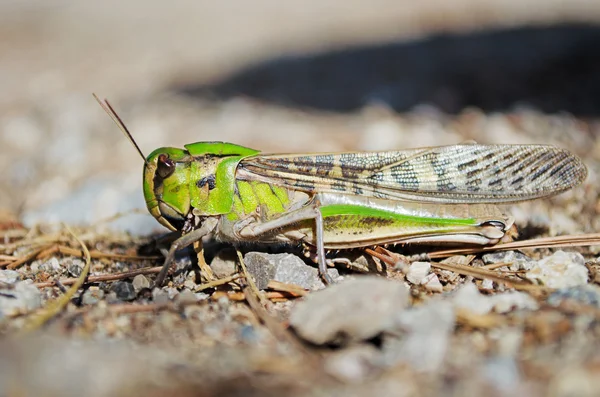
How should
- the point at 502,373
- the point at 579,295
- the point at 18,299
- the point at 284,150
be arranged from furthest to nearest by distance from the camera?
the point at 284,150
the point at 18,299
the point at 579,295
the point at 502,373

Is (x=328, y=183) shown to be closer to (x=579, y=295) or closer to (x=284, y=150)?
(x=579, y=295)

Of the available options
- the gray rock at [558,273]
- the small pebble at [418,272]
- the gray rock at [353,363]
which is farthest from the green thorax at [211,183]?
the gray rock at [558,273]

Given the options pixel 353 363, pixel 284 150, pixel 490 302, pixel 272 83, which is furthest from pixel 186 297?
pixel 272 83

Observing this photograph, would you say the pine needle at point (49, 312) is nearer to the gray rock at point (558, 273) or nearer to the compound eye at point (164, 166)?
the compound eye at point (164, 166)

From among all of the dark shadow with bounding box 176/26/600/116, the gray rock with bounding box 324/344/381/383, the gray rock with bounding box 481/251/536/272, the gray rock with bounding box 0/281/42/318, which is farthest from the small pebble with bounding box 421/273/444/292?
the dark shadow with bounding box 176/26/600/116

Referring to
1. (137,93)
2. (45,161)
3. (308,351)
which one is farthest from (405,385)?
(137,93)
